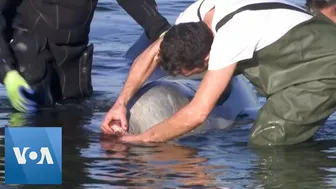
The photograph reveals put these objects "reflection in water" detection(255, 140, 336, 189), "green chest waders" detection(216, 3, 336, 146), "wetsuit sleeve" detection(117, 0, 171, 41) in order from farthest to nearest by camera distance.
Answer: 1. "wetsuit sleeve" detection(117, 0, 171, 41)
2. "green chest waders" detection(216, 3, 336, 146)
3. "reflection in water" detection(255, 140, 336, 189)

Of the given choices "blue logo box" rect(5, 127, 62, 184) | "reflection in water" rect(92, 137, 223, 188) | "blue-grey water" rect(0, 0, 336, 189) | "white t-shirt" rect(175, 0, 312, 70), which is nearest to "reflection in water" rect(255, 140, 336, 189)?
"blue-grey water" rect(0, 0, 336, 189)

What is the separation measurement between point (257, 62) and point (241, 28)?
0.44 m

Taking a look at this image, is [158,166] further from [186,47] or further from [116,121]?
[186,47]

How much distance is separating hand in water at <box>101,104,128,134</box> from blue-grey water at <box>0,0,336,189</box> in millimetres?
95

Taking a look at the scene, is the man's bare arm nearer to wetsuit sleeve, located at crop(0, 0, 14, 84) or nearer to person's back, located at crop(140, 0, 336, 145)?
person's back, located at crop(140, 0, 336, 145)

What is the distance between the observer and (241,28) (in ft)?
23.5

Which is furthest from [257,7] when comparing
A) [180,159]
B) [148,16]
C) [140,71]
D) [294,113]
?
[148,16]

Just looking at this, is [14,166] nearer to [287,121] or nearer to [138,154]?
Result: [138,154]

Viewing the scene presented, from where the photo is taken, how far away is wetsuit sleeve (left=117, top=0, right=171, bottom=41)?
868 cm

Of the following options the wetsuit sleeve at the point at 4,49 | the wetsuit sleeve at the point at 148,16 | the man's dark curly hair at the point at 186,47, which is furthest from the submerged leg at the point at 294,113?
the wetsuit sleeve at the point at 4,49

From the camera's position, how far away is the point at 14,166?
6.53 meters

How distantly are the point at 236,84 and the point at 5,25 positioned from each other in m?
1.77

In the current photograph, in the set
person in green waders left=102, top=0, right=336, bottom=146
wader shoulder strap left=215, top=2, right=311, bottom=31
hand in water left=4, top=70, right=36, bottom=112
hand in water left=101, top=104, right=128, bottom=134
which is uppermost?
wader shoulder strap left=215, top=2, right=311, bottom=31

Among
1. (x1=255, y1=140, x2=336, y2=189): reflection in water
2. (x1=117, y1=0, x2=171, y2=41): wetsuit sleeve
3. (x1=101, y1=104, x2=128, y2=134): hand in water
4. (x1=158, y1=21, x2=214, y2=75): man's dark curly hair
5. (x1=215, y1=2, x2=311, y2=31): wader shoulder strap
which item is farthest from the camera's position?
(x1=117, y1=0, x2=171, y2=41): wetsuit sleeve
